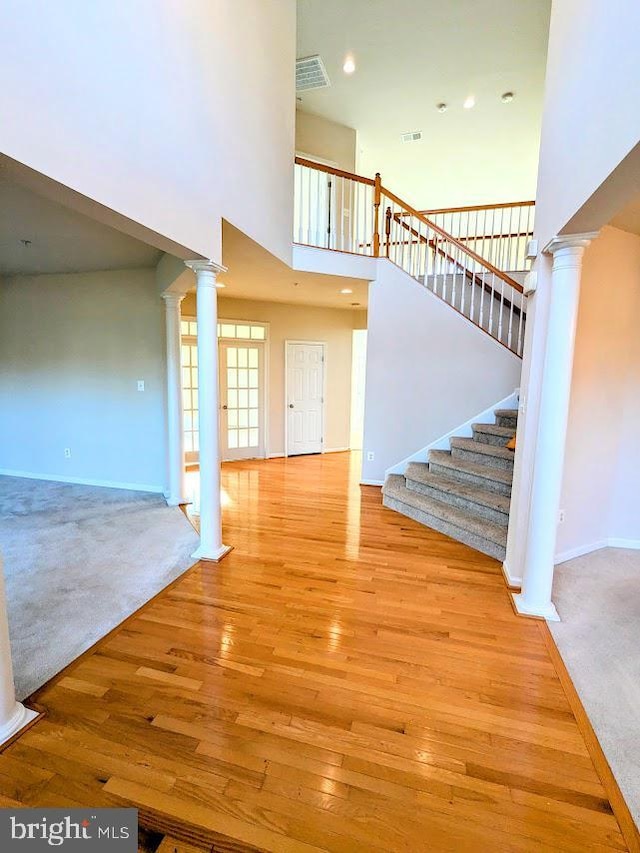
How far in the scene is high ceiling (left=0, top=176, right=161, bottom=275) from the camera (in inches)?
103

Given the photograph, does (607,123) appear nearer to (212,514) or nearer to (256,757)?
(256,757)

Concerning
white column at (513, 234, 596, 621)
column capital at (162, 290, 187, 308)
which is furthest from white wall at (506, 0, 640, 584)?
column capital at (162, 290, 187, 308)

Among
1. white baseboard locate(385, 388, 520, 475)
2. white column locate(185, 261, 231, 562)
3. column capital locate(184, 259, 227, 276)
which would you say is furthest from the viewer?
white baseboard locate(385, 388, 520, 475)

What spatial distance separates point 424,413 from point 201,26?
395 cm

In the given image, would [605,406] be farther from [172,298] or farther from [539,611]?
[172,298]

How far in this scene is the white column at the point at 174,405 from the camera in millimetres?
4293

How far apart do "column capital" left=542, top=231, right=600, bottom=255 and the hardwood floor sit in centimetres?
221

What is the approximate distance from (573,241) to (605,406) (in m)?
1.57

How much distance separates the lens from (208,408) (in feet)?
10.2

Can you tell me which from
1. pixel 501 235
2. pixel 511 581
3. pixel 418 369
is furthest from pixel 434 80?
pixel 511 581

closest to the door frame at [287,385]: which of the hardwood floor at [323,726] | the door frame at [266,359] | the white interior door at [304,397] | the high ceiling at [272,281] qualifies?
the white interior door at [304,397]

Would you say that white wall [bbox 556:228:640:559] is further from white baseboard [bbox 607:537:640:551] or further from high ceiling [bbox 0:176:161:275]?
high ceiling [bbox 0:176:161:275]

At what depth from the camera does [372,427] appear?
520 cm

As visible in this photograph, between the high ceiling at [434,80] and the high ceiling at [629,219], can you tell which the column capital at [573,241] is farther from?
the high ceiling at [434,80]
